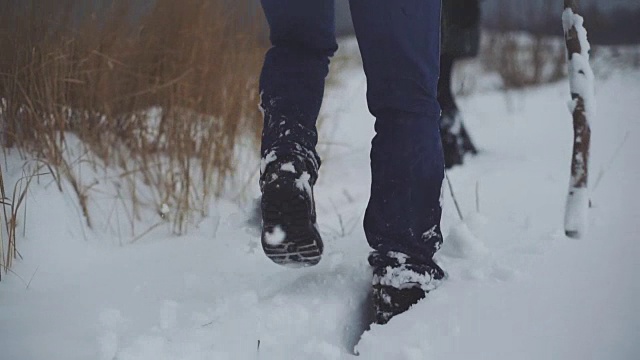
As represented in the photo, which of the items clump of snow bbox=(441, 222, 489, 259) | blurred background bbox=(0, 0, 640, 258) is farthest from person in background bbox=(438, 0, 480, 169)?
clump of snow bbox=(441, 222, 489, 259)

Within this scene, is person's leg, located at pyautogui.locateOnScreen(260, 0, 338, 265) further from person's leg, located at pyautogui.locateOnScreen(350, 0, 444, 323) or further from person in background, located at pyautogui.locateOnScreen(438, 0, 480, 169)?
person in background, located at pyautogui.locateOnScreen(438, 0, 480, 169)

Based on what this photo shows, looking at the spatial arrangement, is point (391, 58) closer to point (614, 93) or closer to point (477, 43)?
point (614, 93)

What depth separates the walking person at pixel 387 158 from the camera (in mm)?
826

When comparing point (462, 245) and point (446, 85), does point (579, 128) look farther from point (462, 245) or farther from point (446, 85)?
point (446, 85)

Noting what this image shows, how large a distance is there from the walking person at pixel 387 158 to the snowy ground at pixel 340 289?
2.7 inches

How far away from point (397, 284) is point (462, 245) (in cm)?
25

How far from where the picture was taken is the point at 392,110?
85cm

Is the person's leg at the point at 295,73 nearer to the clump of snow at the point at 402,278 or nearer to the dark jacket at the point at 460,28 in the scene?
the clump of snow at the point at 402,278

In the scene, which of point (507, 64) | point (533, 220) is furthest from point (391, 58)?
point (507, 64)

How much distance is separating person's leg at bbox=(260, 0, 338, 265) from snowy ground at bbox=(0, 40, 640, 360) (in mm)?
100

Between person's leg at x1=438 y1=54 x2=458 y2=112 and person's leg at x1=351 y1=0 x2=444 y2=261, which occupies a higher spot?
person's leg at x1=351 y1=0 x2=444 y2=261

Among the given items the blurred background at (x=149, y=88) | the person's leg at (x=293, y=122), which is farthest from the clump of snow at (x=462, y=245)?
the blurred background at (x=149, y=88)

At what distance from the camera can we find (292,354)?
0.82m

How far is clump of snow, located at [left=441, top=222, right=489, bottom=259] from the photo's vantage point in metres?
1.06
